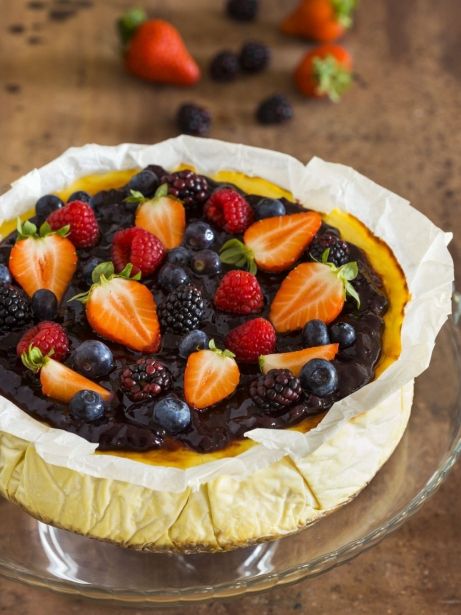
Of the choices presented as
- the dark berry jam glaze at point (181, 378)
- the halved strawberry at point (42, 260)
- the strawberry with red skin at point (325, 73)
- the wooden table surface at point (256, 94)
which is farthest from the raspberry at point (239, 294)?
the strawberry with red skin at point (325, 73)

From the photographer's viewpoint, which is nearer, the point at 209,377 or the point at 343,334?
the point at 209,377

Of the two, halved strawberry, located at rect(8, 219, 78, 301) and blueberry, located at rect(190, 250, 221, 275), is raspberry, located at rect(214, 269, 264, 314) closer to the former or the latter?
blueberry, located at rect(190, 250, 221, 275)

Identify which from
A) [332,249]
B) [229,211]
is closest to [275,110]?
[229,211]

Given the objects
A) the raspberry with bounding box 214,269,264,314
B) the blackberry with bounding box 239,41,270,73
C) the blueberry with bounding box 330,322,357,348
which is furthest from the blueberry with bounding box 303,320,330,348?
the blackberry with bounding box 239,41,270,73

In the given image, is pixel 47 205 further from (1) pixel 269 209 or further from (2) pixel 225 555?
(2) pixel 225 555

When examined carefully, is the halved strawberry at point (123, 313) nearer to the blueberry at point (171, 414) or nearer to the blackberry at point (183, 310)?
the blackberry at point (183, 310)

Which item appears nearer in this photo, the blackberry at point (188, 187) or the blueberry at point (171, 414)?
the blueberry at point (171, 414)
